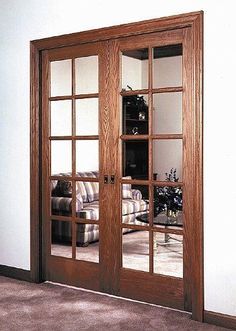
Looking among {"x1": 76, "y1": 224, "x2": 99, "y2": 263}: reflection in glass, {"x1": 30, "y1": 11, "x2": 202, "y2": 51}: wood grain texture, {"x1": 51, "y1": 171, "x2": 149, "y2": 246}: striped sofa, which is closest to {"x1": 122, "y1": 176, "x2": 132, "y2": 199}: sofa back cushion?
{"x1": 51, "y1": 171, "x2": 149, "y2": 246}: striped sofa

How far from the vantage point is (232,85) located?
3.23 meters

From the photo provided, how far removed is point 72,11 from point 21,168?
4.51 ft

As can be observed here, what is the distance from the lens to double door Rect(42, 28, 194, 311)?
11.6 feet

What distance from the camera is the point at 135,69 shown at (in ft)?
12.2

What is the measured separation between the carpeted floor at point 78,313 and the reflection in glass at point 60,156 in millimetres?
962

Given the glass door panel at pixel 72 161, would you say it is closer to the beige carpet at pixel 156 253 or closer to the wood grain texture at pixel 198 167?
the beige carpet at pixel 156 253

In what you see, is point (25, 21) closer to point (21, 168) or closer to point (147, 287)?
point (21, 168)

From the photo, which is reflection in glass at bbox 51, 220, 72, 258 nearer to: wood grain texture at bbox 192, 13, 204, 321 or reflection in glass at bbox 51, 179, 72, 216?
reflection in glass at bbox 51, 179, 72, 216

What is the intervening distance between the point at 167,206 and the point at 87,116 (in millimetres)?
1002

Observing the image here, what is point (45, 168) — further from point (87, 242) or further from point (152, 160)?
point (152, 160)

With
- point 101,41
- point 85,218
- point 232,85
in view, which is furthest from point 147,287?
point 101,41

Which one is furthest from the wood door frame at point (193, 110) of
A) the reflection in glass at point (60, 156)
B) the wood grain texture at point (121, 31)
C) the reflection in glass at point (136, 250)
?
the reflection in glass at point (136, 250)

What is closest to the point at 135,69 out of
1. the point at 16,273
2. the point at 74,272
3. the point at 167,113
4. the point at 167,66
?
the point at 167,66

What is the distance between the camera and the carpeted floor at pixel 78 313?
3.25 meters
